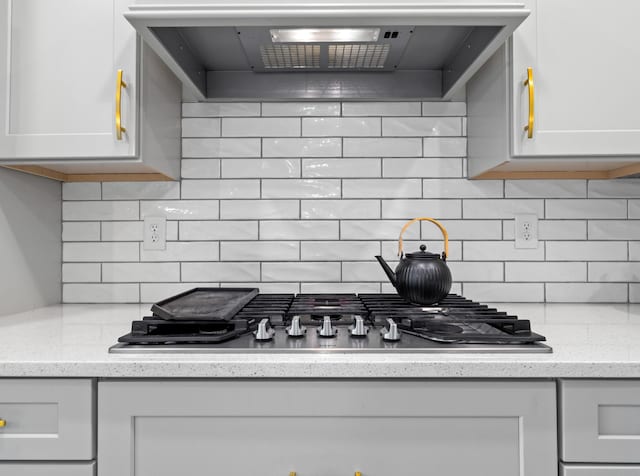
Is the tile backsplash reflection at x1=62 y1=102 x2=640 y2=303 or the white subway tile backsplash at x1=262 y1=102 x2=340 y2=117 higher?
the white subway tile backsplash at x1=262 y1=102 x2=340 y2=117

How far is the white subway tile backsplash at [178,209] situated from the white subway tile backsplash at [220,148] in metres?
0.18

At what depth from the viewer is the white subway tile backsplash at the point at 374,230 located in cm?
161

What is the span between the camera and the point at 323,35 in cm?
126

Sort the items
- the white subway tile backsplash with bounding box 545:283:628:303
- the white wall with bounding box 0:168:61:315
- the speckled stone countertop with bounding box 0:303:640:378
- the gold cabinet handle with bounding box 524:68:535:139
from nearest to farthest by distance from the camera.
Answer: the speckled stone countertop with bounding box 0:303:640:378, the gold cabinet handle with bounding box 524:68:535:139, the white wall with bounding box 0:168:61:315, the white subway tile backsplash with bounding box 545:283:628:303

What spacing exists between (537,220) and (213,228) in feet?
3.92

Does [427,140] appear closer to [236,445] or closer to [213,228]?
[213,228]

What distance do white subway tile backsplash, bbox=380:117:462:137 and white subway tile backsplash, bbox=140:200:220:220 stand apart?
0.73m

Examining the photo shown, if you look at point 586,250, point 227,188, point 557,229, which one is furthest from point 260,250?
point 586,250

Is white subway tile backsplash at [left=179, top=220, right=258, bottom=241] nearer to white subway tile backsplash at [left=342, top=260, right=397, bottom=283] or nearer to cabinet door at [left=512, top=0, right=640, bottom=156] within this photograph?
white subway tile backsplash at [left=342, top=260, right=397, bottom=283]

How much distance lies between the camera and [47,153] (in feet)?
4.16

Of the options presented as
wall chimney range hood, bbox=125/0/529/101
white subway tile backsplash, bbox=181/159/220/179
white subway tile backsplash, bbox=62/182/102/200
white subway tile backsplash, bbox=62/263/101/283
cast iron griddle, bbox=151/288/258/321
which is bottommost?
cast iron griddle, bbox=151/288/258/321

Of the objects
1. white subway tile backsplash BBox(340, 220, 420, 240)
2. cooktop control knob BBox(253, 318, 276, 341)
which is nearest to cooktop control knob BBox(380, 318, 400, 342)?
cooktop control knob BBox(253, 318, 276, 341)

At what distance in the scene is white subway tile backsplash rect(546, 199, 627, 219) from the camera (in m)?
1.59

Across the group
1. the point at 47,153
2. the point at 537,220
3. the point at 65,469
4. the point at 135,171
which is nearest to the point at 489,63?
the point at 537,220
